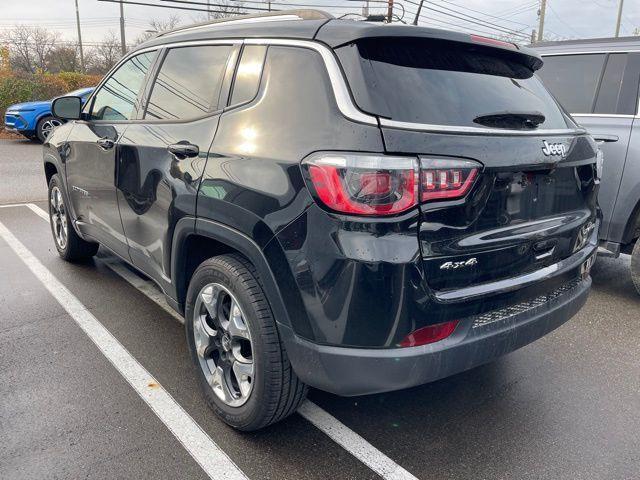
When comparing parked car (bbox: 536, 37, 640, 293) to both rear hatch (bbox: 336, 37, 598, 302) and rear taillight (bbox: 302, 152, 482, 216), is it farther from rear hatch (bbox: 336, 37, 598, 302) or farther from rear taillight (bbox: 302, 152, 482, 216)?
rear taillight (bbox: 302, 152, 482, 216)

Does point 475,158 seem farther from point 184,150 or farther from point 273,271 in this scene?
point 184,150

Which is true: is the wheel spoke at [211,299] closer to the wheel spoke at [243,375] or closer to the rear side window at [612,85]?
the wheel spoke at [243,375]

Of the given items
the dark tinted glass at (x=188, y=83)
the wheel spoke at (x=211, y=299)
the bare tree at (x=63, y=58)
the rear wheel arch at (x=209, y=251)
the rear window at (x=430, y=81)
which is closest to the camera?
the rear window at (x=430, y=81)

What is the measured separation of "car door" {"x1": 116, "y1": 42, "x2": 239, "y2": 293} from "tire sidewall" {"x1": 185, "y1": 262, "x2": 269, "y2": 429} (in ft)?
1.07

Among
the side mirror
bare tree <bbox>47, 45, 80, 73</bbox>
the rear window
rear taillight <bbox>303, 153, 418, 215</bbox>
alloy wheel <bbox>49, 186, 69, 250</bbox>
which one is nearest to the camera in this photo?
rear taillight <bbox>303, 153, 418, 215</bbox>

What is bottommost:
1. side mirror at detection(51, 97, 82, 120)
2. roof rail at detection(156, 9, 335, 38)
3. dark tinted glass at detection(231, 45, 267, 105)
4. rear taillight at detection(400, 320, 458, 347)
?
rear taillight at detection(400, 320, 458, 347)

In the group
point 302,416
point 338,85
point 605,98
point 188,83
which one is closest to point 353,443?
point 302,416

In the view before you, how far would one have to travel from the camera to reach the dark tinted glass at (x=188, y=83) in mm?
2713

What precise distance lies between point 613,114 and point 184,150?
3550 millimetres

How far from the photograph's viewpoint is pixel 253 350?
2297mm

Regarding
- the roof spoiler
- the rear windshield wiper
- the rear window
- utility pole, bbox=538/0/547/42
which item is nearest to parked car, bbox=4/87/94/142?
the roof spoiler

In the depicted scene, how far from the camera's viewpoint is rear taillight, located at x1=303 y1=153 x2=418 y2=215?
1.89 m

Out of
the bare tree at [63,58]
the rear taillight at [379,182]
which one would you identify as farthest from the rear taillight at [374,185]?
the bare tree at [63,58]

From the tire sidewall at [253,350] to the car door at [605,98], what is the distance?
328 centimetres
